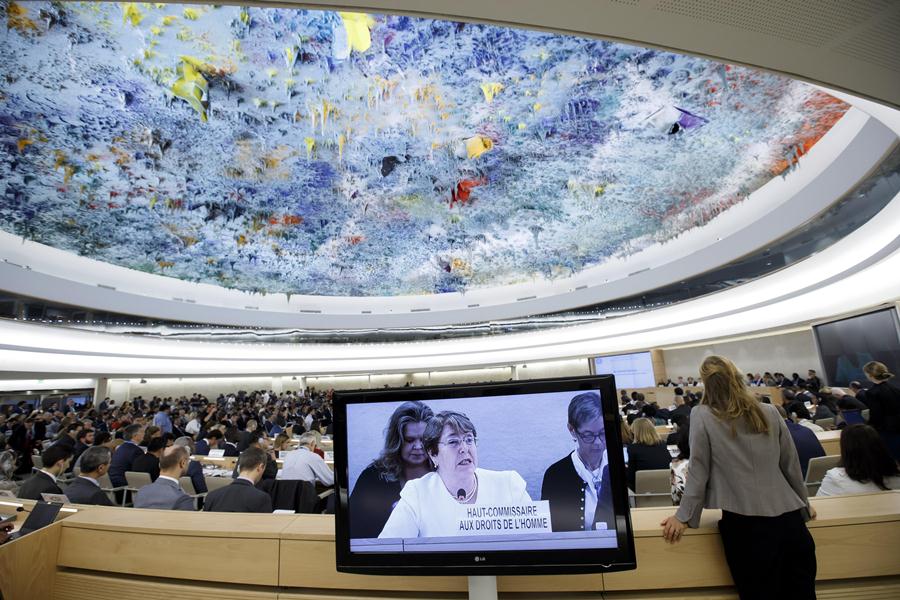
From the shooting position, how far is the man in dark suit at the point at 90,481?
343 cm

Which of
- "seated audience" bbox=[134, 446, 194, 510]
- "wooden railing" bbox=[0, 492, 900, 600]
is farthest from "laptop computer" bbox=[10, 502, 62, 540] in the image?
"seated audience" bbox=[134, 446, 194, 510]

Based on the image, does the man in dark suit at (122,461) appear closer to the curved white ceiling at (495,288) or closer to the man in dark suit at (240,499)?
the man in dark suit at (240,499)

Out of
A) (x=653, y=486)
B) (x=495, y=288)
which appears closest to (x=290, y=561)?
(x=653, y=486)

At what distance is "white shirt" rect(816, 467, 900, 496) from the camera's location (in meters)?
2.56

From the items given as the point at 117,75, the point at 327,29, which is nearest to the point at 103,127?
the point at 117,75

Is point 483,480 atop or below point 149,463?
atop

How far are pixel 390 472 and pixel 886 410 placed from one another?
5.15 m

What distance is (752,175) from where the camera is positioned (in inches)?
286

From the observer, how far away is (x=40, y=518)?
1.91 m

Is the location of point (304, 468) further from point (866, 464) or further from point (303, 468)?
point (866, 464)

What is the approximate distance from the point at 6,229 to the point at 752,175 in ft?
42.3

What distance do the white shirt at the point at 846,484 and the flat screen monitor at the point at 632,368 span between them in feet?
46.8

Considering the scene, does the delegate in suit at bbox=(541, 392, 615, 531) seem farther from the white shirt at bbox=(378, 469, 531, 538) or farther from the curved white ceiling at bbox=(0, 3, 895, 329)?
the curved white ceiling at bbox=(0, 3, 895, 329)

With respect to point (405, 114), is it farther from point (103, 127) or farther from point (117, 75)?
point (103, 127)
